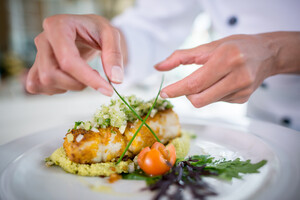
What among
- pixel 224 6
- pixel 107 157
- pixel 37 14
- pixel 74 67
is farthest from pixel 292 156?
pixel 37 14

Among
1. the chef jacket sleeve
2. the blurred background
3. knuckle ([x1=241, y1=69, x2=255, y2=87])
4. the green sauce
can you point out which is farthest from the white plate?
the blurred background

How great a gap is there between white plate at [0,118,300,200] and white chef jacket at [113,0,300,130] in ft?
1.63

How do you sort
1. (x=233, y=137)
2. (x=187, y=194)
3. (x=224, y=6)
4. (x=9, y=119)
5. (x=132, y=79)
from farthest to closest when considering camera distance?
(x=9, y=119)
(x=132, y=79)
(x=224, y=6)
(x=233, y=137)
(x=187, y=194)

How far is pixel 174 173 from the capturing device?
1.16 meters

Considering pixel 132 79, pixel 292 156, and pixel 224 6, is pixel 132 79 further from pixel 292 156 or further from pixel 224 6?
pixel 292 156

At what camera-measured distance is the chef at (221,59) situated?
3.77 ft

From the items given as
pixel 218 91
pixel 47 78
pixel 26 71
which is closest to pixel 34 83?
pixel 47 78

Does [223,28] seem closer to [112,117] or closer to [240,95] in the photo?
[240,95]

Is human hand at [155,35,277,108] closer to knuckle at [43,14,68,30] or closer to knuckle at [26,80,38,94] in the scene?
knuckle at [43,14,68,30]

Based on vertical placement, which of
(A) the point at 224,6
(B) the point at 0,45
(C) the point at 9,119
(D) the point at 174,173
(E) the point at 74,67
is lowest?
(C) the point at 9,119

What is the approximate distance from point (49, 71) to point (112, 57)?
346 mm

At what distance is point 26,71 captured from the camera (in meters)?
6.41

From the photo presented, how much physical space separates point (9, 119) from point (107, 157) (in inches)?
130

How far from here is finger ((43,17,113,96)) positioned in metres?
1.12
